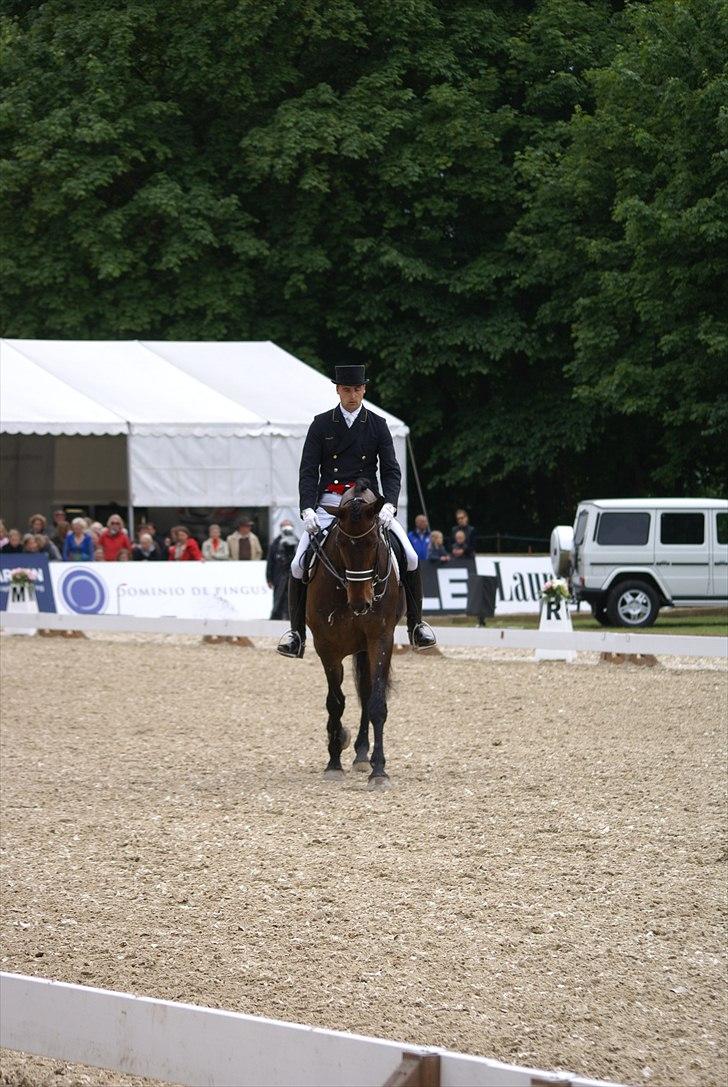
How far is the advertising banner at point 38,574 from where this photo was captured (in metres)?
24.7

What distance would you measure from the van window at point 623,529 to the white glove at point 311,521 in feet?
50.9

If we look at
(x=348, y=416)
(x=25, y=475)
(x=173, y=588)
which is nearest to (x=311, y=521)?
(x=348, y=416)

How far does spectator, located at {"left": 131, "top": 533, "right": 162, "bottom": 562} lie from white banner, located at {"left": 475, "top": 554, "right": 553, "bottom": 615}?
489 centimetres

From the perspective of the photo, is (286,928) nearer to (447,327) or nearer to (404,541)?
(404,541)

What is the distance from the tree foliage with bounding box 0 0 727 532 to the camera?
1409 inches

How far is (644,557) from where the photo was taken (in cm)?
2603

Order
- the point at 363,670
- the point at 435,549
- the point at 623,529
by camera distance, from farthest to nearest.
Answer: the point at 435,549 → the point at 623,529 → the point at 363,670

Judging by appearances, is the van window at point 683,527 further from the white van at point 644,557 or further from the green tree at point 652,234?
the green tree at point 652,234

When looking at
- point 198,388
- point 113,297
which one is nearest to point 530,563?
point 198,388

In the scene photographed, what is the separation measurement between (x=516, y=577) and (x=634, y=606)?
187cm

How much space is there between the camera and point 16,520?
35.1 meters

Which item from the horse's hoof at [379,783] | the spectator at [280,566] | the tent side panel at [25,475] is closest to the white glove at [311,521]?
the horse's hoof at [379,783]

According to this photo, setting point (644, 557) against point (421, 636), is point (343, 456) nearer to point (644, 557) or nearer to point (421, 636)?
point (421, 636)

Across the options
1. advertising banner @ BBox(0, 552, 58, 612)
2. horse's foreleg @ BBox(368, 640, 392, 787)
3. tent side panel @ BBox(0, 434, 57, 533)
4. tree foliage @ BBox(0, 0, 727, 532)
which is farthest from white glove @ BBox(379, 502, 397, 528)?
tent side panel @ BBox(0, 434, 57, 533)
